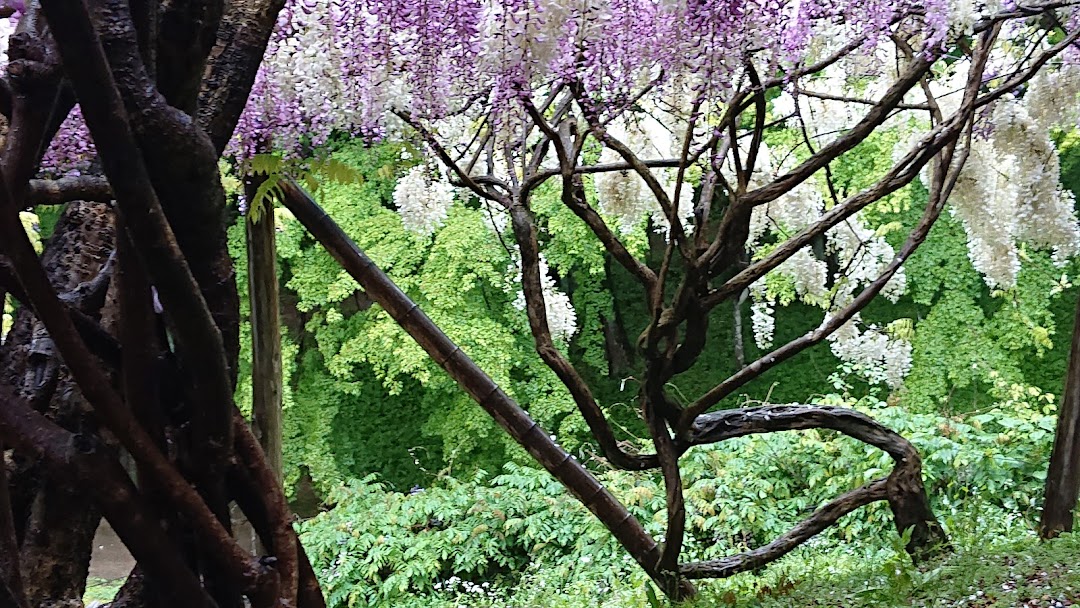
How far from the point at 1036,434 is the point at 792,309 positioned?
3778 millimetres

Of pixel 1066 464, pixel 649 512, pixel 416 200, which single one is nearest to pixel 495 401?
pixel 416 200

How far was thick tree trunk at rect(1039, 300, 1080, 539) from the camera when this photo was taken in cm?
260

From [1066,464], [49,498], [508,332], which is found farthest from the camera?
[508,332]

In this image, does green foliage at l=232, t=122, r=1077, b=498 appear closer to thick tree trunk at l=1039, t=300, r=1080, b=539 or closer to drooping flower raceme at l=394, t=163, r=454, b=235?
drooping flower raceme at l=394, t=163, r=454, b=235

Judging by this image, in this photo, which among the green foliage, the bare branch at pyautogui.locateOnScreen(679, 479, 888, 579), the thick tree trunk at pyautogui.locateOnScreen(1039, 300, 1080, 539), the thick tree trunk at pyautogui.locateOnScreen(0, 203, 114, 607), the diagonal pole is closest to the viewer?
the thick tree trunk at pyautogui.locateOnScreen(0, 203, 114, 607)

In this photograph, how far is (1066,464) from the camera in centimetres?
261

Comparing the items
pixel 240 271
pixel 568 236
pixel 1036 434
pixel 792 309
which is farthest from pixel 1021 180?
pixel 240 271

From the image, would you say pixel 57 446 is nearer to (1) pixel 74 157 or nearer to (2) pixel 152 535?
(2) pixel 152 535

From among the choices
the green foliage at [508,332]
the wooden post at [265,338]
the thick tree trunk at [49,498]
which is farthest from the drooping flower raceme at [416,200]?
the green foliage at [508,332]

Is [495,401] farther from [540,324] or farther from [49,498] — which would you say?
[49,498]

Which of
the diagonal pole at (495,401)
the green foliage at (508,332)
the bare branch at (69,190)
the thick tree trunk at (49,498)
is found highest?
the green foliage at (508,332)

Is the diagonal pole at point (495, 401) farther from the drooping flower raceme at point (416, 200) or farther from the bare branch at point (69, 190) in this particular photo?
the bare branch at point (69, 190)

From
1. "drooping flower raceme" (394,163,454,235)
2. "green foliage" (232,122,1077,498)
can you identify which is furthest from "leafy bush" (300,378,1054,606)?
"drooping flower raceme" (394,163,454,235)

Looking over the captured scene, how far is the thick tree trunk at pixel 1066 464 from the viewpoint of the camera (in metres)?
2.60
